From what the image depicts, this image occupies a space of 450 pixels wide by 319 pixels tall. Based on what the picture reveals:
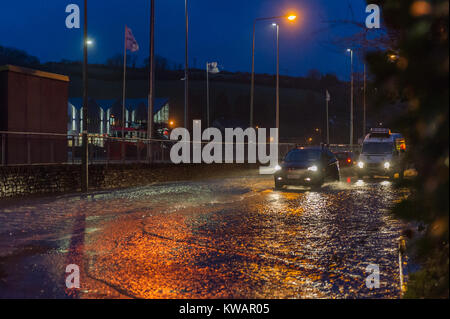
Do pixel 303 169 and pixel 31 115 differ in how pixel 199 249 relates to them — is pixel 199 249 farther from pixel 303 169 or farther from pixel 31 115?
pixel 31 115

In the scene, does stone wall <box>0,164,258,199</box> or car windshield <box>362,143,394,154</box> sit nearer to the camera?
stone wall <box>0,164,258,199</box>

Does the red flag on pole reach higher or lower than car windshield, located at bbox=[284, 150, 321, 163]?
higher

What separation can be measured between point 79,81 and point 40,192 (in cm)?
12139

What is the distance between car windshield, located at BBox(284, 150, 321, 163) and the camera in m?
20.1

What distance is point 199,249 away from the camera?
24.9ft

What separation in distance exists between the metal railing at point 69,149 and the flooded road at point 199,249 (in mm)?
3289

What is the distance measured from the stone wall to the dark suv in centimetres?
627

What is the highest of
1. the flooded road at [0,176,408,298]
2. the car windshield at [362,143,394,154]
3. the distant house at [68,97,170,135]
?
the distant house at [68,97,170,135]

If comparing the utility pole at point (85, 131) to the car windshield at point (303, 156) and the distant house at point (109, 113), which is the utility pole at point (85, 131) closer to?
the car windshield at point (303, 156)

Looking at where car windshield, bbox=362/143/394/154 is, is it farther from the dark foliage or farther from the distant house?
the distant house

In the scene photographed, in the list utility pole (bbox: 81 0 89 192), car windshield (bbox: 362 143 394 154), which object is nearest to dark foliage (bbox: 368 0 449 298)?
utility pole (bbox: 81 0 89 192)

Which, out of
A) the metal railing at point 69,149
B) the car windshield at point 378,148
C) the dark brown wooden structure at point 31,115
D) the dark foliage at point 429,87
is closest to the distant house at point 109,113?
the car windshield at point 378,148

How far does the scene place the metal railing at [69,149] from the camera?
16.3 meters

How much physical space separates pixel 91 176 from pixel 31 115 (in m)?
3.23
